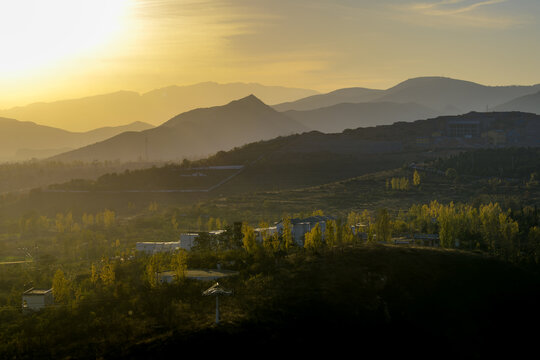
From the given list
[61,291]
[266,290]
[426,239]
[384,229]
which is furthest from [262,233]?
[61,291]

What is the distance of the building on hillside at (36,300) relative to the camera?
132ft

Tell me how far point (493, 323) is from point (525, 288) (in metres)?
5.76

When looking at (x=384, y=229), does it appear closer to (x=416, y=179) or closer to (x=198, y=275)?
(x=198, y=275)

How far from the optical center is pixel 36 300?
133ft

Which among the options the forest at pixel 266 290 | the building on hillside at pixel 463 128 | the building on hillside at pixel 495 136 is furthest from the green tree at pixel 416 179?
the building on hillside at pixel 463 128

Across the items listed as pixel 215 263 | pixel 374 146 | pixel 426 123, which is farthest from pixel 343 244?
pixel 426 123

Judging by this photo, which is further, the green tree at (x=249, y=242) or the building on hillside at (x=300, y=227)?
the building on hillside at (x=300, y=227)

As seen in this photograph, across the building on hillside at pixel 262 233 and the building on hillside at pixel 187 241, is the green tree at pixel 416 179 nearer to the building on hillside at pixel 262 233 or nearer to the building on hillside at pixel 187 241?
the building on hillside at pixel 262 233

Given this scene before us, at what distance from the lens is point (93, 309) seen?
3838cm

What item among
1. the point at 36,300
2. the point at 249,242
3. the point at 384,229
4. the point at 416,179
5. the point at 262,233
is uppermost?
the point at 416,179

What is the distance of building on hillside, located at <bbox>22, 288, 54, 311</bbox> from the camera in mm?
40281

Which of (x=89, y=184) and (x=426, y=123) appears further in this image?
(x=426, y=123)

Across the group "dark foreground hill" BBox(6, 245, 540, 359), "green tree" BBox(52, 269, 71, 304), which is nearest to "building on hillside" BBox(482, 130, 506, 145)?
"dark foreground hill" BBox(6, 245, 540, 359)

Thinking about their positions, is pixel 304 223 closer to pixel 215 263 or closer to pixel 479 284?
pixel 215 263
